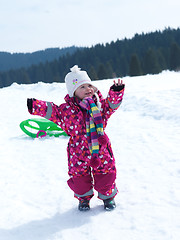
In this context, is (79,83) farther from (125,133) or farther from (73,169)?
(125,133)

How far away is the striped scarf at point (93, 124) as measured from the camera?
242 centimetres

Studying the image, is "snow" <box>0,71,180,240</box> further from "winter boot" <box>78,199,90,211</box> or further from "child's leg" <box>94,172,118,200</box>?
"child's leg" <box>94,172,118,200</box>

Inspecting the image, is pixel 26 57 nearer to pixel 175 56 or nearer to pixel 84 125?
pixel 175 56

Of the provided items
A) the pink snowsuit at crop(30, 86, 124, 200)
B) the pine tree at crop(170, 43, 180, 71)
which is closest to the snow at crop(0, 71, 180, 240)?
the pink snowsuit at crop(30, 86, 124, 200)

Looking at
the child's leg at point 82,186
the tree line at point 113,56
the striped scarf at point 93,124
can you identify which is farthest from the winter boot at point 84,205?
the tree line at point 113,56

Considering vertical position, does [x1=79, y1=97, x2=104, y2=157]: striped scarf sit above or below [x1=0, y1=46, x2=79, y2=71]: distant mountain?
below

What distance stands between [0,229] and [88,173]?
0.99 metres

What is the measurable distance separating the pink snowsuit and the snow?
28 centimetres

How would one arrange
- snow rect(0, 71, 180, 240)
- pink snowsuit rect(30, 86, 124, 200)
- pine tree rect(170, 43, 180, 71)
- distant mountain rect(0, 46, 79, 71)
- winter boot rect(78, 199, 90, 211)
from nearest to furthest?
snow rect(0, 71, 180, 240), pink snowsuit rect(30, 86, 124, 200), winter boot rect(78, 199, 90, 211), pine tree rect(170, 43, 180, 71), distant mountain rect(0, 46, 79, 71)

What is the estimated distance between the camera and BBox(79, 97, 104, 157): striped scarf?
2.42m

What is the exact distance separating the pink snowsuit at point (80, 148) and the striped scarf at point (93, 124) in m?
0.06

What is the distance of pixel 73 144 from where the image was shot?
2.58m

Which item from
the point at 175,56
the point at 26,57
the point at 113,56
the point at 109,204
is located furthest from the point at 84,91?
the point at 26,57

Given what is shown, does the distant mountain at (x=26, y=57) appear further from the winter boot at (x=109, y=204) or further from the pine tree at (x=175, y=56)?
the winter boot at (x=109, y=204)
